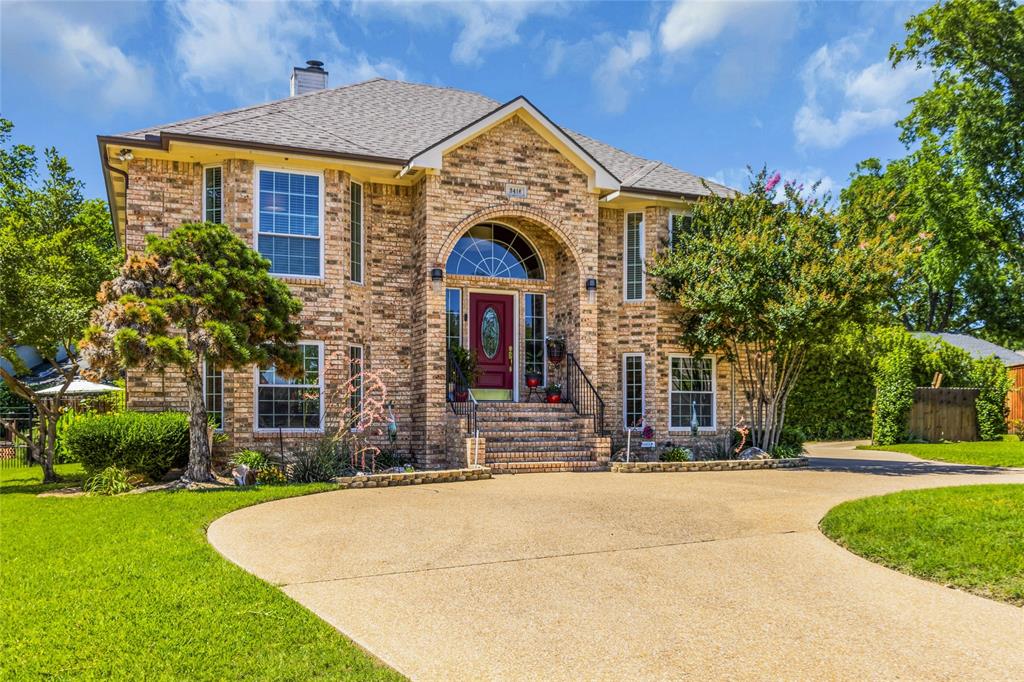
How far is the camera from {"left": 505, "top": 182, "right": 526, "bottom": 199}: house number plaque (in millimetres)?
15375

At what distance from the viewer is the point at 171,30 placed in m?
14.1

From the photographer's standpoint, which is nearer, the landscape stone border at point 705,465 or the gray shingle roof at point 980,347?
the landscape stone border at point 705,465

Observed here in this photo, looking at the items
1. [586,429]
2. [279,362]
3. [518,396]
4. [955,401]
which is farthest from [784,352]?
[279,362]

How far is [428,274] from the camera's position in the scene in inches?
573

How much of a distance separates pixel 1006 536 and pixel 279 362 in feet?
30.8

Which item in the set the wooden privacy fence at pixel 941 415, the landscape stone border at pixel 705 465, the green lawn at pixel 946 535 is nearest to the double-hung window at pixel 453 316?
the landscape stone border at pixel 705 465

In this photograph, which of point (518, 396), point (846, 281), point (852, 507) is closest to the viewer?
Result: point (852, 507)

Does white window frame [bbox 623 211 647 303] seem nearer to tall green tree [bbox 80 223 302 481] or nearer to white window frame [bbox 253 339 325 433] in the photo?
white window frame [bbox 253 339 325 433]

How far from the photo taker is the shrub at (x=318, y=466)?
12453 mm

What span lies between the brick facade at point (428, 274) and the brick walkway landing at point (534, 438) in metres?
1.02

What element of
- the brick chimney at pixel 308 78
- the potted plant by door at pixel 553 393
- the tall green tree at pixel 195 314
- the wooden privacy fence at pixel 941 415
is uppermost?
the brick chimney at pixel 308 78

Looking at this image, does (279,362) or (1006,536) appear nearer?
(1006,536)

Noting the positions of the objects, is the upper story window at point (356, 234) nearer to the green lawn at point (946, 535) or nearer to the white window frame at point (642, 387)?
the white window frame at point (642, 387)

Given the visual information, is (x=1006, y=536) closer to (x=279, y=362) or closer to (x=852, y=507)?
(x=852, y=507)
